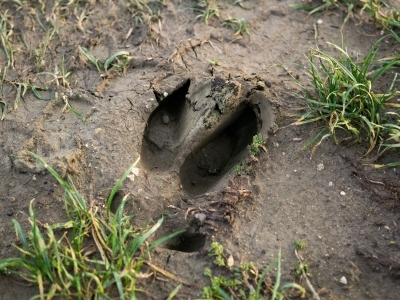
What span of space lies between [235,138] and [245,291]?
0.98 m

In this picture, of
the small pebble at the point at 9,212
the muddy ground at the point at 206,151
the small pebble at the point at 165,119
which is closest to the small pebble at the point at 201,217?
the muddy ground at the point at 206,151

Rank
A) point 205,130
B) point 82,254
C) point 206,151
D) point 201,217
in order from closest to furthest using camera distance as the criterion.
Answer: point 82,254, point 201,217, point 205,130, point 206,151

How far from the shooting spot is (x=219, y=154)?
2.91 m

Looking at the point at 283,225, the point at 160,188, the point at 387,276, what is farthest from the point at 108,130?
the point at 387,276

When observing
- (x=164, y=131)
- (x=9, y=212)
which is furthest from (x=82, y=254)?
(x=164, y=131)

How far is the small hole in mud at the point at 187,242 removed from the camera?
2.46 metres

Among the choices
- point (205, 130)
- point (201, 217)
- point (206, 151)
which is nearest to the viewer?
point (201, 217)

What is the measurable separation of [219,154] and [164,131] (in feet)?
1.13

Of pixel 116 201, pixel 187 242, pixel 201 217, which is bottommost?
pixel 187 242

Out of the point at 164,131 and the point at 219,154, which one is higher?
the point at 164,131

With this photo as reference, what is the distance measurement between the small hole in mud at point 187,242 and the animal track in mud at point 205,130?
273 mm

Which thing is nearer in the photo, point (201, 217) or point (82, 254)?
point (82, 254)

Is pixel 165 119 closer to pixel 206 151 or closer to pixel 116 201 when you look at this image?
pixel 206 151

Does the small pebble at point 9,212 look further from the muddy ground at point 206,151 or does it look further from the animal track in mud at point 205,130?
the animal track in mud at point 205,130
